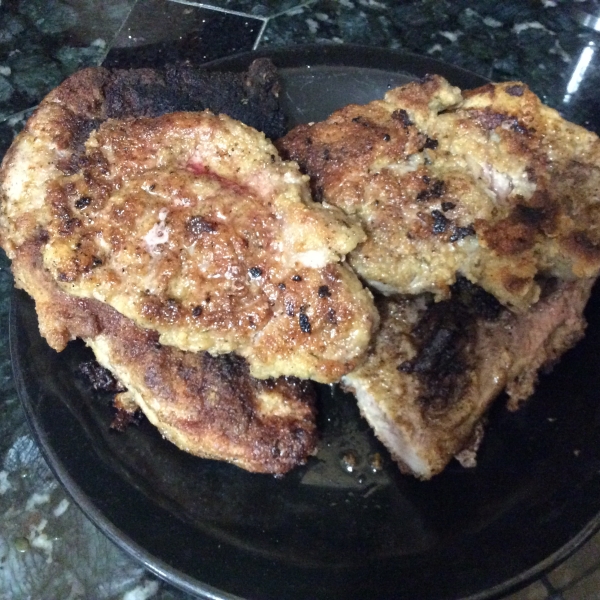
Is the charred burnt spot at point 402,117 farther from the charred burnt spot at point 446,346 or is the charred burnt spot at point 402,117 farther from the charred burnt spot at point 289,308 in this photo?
the charred burnt spot at point 289,308

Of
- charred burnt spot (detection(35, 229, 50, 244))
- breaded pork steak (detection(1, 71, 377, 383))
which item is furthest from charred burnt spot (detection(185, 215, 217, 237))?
charred burnt spot (detection(35, 229, 50, 244))

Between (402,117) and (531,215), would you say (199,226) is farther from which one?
(531,215)

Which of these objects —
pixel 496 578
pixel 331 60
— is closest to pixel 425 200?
pixel 331 60

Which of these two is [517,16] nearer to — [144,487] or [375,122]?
[375,122]

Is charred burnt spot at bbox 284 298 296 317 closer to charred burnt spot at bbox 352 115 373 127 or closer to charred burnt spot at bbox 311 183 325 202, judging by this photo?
charred burnt spot at bbox 311 183 325 202

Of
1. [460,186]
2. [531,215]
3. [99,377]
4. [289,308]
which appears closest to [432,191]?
[460,186]

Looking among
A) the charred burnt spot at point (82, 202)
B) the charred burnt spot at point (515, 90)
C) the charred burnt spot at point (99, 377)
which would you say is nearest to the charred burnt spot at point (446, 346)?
the charred burnt spot at point (515, 90)

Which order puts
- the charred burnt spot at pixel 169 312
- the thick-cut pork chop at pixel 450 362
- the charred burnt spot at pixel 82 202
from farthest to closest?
the thick-cut pork chop at pixel 450 362
the charred burnt spot at pixel 82 202
the charred burnt spot at pixel 169 312
